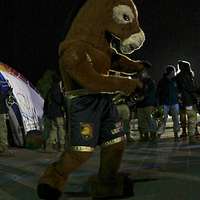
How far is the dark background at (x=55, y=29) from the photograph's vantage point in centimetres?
2231

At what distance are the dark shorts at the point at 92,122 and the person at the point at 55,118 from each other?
5.27 metres

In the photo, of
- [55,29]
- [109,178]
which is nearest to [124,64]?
[109,178]

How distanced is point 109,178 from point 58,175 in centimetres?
53

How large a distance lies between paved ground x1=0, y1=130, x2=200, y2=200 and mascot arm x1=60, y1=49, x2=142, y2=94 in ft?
3.40

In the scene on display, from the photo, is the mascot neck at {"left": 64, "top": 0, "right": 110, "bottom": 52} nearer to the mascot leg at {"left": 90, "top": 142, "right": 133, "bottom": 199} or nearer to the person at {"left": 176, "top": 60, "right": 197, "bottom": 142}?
the mascot leg at {"left": 90, "top": 142, "right": 133, "bottom": 199}

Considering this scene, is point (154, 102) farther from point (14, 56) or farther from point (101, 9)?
point (14, 56)

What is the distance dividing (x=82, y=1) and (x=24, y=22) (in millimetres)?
18291

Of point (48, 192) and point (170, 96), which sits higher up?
point (48, 192)

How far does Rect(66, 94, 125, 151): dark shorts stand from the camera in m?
4.54

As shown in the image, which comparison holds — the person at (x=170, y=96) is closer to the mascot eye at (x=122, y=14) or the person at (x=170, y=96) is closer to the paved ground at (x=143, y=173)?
the paved ground at (x=143, y=173)

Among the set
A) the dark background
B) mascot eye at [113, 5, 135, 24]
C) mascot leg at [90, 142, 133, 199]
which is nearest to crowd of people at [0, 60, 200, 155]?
mascot leg at [90, 142, 133, 199]

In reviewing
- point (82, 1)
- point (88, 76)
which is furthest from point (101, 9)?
point (88, 76)

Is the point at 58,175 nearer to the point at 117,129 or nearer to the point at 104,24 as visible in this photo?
the point at 117,129

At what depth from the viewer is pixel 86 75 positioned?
177 inches
